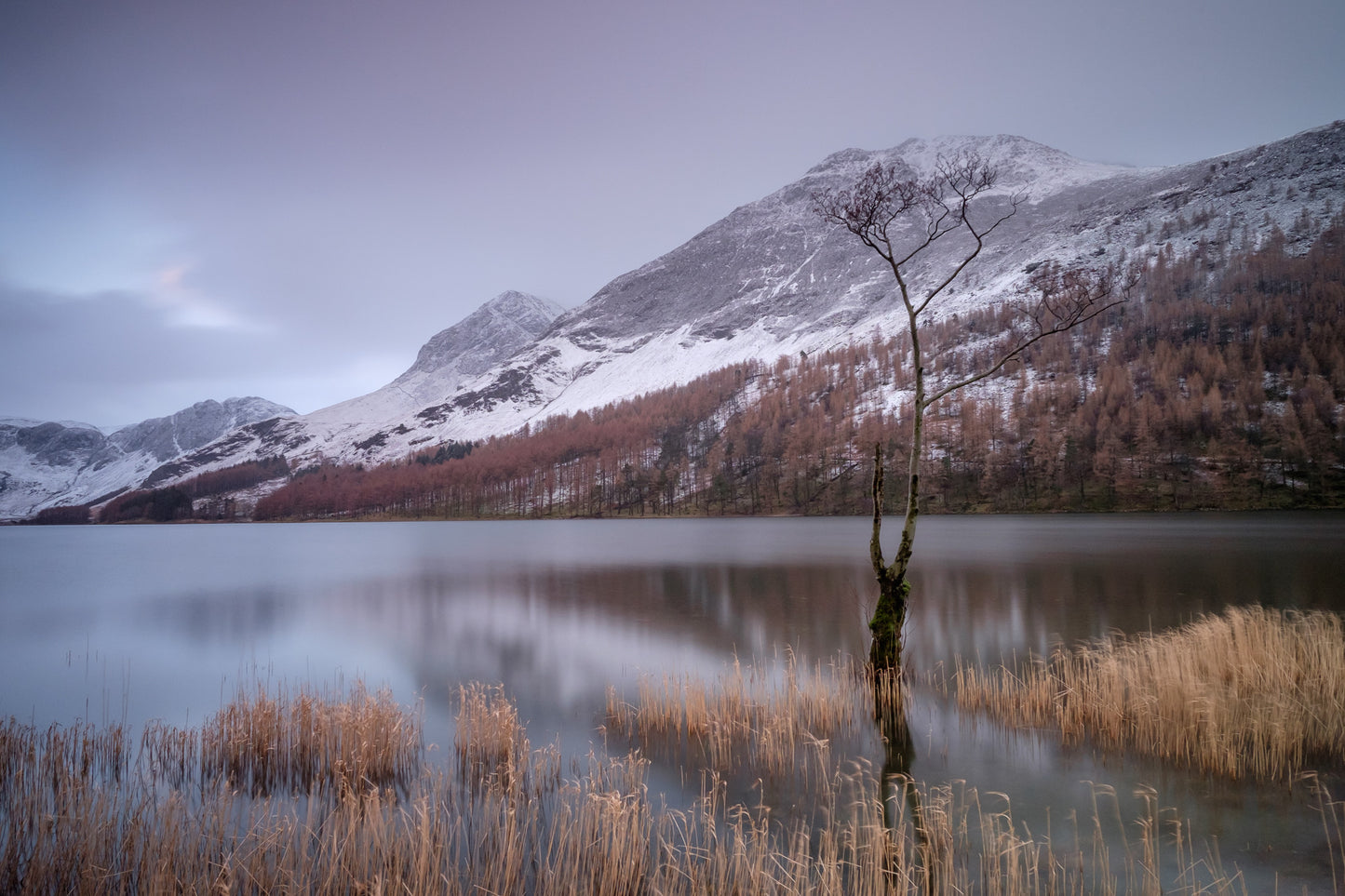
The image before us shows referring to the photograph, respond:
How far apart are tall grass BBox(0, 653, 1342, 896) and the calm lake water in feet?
2.90

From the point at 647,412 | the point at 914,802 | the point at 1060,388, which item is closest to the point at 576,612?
the point at 914,802

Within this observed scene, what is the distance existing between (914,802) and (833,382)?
13340 cm

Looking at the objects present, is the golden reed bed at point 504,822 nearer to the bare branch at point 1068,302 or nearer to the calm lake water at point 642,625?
the calm lake water at point 642,625

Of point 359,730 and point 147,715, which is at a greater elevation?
point 359,730

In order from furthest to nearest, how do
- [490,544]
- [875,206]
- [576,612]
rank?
[490,544] → [576,612] → [875,206]

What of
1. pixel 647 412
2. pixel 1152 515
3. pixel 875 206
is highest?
pixel 647 412

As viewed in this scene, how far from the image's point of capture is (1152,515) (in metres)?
67.4

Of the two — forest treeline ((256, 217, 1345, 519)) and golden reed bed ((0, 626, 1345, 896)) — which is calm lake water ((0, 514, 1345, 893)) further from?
forest treeline ((256, 217, 1345, 519))

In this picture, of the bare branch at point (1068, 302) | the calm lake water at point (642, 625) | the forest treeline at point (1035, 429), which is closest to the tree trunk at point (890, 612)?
the calm lake water at point (642, 625)

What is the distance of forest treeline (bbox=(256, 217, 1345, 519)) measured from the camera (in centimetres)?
Result: 7544

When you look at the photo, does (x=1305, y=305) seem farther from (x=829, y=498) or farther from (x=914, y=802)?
(x=914, y=802)

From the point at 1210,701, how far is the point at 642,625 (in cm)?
1407

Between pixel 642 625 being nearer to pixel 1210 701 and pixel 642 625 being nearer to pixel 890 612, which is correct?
pixel 890 612

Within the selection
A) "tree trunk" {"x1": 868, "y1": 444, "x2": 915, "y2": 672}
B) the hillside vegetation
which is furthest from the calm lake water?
the hillside vegetation
